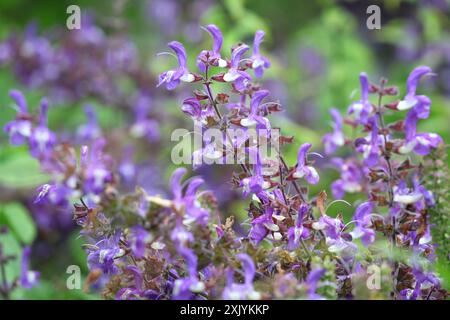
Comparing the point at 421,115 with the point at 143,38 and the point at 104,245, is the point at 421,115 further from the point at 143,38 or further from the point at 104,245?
the point at 143,38

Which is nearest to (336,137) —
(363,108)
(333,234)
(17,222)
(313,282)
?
(363,108)

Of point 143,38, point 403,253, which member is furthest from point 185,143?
point 143,38

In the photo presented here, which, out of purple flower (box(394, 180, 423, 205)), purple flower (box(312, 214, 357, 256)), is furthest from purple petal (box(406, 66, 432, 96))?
purple flower (box(312, 214, 357, 256))

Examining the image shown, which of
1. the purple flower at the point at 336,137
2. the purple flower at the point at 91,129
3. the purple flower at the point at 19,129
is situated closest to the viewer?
the purple flower at the point at 336,137

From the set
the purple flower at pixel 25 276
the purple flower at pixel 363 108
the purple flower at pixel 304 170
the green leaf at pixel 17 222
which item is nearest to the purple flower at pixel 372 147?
the purple flower at pixel 363 108

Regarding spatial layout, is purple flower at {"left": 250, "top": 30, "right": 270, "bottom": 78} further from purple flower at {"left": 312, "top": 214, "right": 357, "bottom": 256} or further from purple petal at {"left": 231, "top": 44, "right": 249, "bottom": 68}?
purple flower at {"left": 312, "top": 214, "right": 357, "bottom": 256}

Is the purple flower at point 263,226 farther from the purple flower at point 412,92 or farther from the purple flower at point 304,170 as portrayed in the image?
the purple flower at point 412,92
